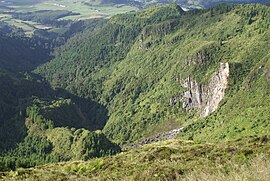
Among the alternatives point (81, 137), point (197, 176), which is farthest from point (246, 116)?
point (197, 176)

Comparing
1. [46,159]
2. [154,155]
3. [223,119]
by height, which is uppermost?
[154,155]

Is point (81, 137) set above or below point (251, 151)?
below

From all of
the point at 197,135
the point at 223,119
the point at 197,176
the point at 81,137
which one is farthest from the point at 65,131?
the point at 197,176

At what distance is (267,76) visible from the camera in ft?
625

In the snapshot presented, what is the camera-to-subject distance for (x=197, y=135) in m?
187

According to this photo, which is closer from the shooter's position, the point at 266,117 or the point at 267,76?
the point at 266,117

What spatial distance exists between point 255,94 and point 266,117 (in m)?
36.8

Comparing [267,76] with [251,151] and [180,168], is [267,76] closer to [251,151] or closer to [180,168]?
[251,151]

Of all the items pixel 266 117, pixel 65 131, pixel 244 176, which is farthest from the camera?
pixel 65 131

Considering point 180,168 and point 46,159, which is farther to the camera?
point 46,159

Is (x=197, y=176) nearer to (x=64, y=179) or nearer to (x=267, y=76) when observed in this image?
(x=64, y=179)

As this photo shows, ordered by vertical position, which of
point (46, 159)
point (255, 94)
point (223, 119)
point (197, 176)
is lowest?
point (46, 159)

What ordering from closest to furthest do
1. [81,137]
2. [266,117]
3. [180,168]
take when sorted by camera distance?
[180,168] < [266,117] < [81,137]

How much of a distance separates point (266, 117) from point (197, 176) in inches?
5596
